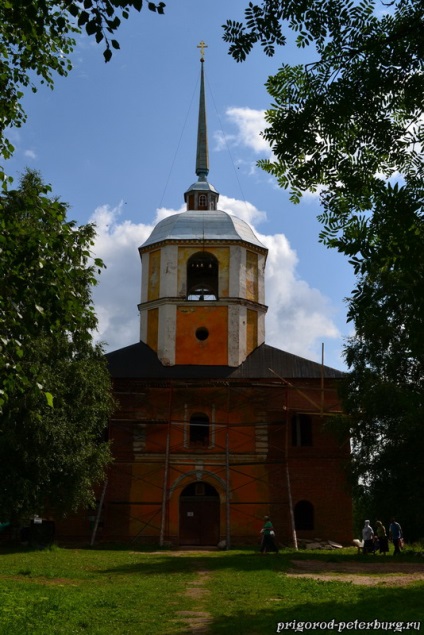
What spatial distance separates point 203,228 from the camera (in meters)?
29.6

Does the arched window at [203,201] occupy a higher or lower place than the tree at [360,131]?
higher

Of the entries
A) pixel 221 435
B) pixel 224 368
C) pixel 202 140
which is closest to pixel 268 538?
pixel 221 435

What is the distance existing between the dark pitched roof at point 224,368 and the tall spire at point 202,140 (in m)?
10.9

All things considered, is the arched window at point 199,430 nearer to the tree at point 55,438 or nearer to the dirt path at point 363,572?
the tree at point 55,438

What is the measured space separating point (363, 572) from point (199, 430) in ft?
42.6

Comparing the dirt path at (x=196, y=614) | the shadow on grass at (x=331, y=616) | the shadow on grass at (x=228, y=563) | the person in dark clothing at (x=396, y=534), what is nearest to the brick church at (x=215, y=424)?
the person in dark clothing at (x=396, y=534)

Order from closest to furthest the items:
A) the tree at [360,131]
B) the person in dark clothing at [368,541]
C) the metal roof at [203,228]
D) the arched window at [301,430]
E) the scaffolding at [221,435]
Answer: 1. the tree at [360,131]
2. the person in dark clothing at [368,541]
3. the scaffolding at [221,435]
4. the arched window at [301,430]
5. the metal roof at [203,228]

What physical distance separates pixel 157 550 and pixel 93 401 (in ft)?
17.8

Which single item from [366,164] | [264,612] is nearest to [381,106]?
[366,164]

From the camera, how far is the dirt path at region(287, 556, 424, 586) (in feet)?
44.2

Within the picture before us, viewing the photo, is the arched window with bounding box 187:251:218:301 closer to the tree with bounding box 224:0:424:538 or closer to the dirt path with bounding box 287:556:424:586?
the dirt path with bounding box 287:556:424:586

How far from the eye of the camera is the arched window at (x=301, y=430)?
2675 centimetres

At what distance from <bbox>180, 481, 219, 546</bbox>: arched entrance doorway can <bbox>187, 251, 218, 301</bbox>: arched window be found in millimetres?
8420

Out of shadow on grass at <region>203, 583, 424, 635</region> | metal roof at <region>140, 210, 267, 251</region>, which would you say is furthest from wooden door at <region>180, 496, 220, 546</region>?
shadow on grass at <region>203, 583, 424, 635</region>
